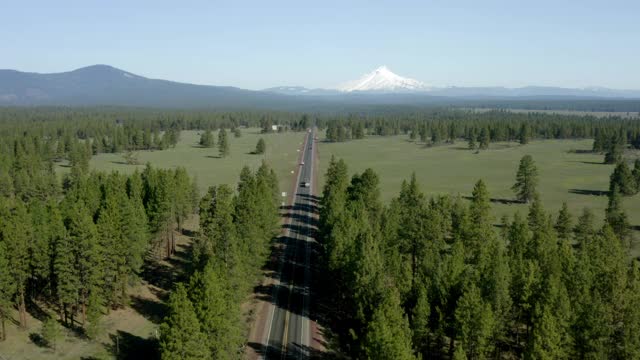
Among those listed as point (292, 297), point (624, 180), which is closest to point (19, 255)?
point (292, 297)

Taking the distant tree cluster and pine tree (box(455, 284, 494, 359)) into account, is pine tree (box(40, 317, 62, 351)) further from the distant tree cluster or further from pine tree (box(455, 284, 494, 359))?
the distant tree cluster

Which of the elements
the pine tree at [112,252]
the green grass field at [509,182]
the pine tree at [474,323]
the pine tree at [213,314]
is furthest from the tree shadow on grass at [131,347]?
the green grass field at [509,182]

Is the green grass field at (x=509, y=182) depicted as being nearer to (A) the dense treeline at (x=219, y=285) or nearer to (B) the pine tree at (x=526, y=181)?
(B) the pine tree at (x=526, y=181)

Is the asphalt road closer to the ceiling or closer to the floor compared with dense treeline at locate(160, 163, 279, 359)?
closer to the floor

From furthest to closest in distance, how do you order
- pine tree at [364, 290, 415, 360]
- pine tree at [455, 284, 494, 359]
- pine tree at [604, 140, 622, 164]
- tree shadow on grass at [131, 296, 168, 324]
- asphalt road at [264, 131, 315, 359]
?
pine tree at [604, 140, 622, 164] → tree shadow on grass at [131, 296, 168, 324] → asphalt road at [264, 131, 315, 359] → pine tree at [455, 284, 494, 359] → pine tree at [364, 290, 415, 360]

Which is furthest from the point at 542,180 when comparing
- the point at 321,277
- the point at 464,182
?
the point at 321,277

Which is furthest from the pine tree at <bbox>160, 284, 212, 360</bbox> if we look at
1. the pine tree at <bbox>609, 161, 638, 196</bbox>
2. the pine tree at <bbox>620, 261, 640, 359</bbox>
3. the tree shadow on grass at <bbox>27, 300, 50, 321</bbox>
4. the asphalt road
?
the pine tree at <bbox>609, 161, 638, 196</bbox>

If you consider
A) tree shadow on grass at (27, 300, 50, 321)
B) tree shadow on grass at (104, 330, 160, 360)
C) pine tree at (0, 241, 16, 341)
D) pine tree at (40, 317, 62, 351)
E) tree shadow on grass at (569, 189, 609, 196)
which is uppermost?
pine tree at (0, 241, 16, 341)
